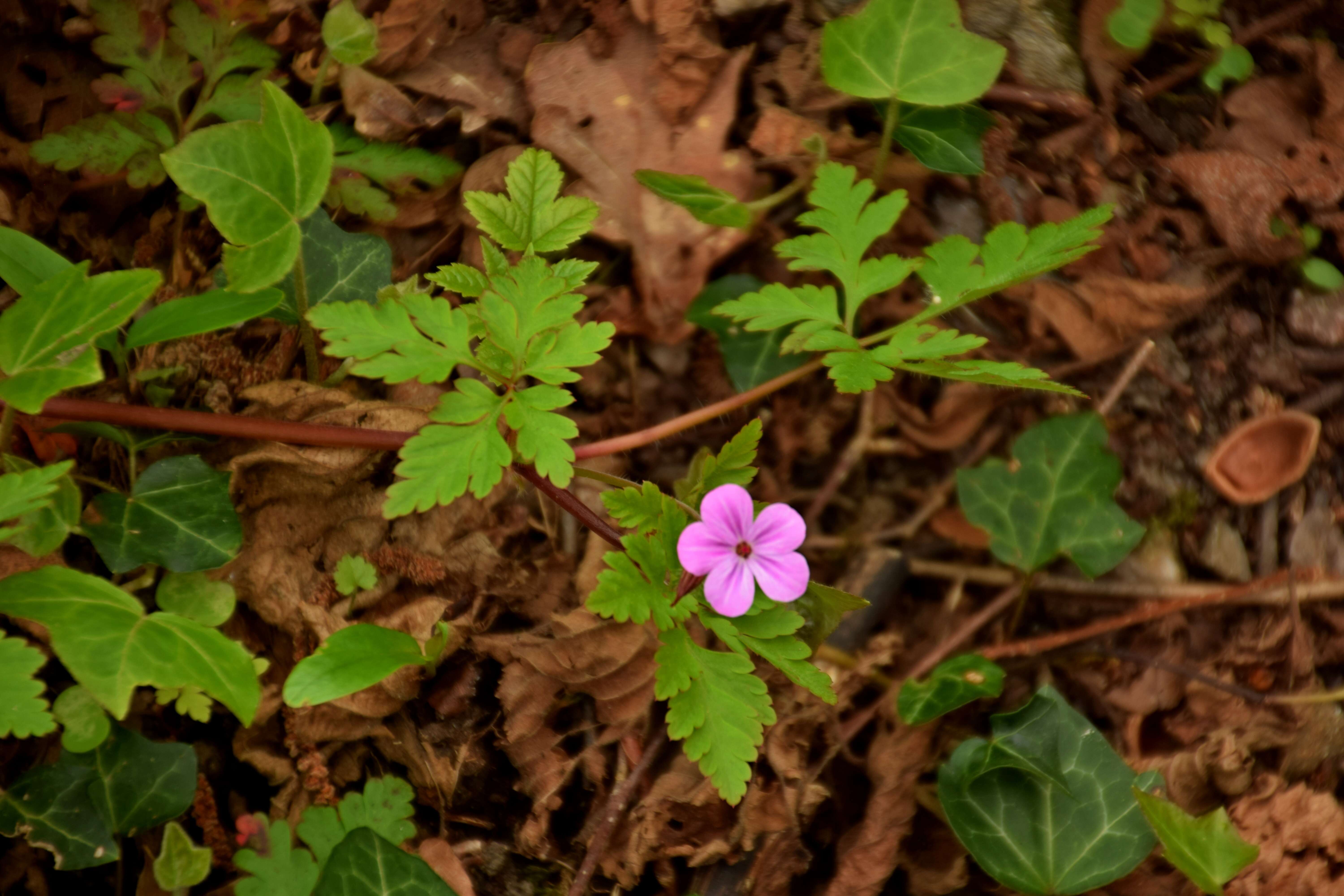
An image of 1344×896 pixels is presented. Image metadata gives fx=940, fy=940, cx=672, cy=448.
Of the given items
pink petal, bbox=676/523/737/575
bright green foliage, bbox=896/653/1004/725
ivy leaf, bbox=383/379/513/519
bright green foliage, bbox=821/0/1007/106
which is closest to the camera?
ivy leaf, bbox=383/379/513/519

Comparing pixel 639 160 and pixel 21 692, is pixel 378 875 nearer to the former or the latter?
pixel 21 692

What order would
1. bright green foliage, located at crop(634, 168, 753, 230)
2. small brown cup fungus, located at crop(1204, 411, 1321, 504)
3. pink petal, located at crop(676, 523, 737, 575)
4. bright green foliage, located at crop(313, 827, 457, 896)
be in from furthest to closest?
small brown cup fungus, located at crop(1204, 411, 1321, 504) < bright green foliage, located at crop(634, 168, 753, 230) < bright green foliage, located at crop(313, 827, 457, 896) < pink petal, located at crop(676, 523, 737, 575)

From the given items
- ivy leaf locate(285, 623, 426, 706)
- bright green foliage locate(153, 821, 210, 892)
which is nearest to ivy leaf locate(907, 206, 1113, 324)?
ivy leaf locate(285, 623, 426, 706)

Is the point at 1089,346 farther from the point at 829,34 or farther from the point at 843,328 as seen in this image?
the point at 829,34

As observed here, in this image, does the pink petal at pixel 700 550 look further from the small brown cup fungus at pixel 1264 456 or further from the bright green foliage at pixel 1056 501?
the small brown cup fungus at pixel 1264 456

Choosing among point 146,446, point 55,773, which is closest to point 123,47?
point 146,446

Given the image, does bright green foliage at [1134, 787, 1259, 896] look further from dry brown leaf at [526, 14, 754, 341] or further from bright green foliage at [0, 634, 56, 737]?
bright green foliage at [0, 634, 56, 737]
